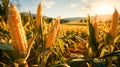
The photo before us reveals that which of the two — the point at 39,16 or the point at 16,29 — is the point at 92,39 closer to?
the point at 39,16

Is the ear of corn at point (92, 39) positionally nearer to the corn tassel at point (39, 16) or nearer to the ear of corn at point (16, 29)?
the corn tassel at point (39, 16)

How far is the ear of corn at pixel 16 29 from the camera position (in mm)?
1542

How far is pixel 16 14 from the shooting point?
1.55 meters

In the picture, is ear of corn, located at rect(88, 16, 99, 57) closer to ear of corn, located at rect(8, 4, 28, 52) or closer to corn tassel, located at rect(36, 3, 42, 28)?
corn tassel, located at rect(36, 3, 42, 28)

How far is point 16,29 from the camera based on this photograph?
1567mm

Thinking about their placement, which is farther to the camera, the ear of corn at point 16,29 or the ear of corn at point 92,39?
the ear of corn at point 92,39

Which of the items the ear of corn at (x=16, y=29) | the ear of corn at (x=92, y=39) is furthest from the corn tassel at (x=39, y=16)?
the ear of corn at (x=16, y=29)

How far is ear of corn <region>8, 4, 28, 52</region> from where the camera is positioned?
1.54 m

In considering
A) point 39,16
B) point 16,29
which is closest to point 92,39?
point 39,16

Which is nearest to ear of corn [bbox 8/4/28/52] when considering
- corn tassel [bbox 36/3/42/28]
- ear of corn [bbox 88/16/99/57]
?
corn tassel [bbox 36/3/42/28]

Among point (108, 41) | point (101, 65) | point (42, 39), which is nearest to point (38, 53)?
point (42, 39)

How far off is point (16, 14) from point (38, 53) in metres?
0.71

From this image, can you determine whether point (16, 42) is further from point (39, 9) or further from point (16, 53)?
point (39, 9)

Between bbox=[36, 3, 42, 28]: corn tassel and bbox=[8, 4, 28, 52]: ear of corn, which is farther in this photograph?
bbox=[36, 3, 42, 28]: corn tassel
